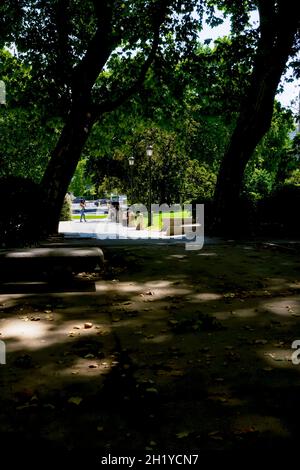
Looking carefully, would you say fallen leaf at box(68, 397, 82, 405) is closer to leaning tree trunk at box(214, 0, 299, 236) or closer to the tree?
the tree

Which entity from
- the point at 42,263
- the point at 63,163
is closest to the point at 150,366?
the point at 42,263

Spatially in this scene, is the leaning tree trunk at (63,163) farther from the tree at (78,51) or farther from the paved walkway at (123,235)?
the paved walkway at (123,235)

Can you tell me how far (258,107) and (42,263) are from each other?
10231 mm

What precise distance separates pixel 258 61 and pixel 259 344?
13.5m

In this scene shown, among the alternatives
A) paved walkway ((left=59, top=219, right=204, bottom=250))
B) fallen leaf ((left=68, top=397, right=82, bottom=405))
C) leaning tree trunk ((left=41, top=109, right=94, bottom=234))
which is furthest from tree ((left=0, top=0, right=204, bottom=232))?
fallen leaf ((left=68, top=397, right=82, bottom=405))

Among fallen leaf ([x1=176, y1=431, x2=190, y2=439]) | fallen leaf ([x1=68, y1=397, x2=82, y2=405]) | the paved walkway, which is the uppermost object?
the paved walkway

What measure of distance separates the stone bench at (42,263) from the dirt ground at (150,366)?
25 centimetres

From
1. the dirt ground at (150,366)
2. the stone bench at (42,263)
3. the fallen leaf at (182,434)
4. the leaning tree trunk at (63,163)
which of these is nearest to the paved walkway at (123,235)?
the leaning tree trunk at (63,163)

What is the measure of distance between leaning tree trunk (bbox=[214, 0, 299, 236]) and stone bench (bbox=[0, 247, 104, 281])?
28.3 feet

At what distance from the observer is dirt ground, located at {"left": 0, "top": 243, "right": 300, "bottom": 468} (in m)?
3.29

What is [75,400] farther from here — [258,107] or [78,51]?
[78,51]

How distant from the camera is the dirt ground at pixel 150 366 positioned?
329 centimetres

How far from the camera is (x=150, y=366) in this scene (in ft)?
15.2

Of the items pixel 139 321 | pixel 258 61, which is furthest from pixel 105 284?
pixel 258 61
